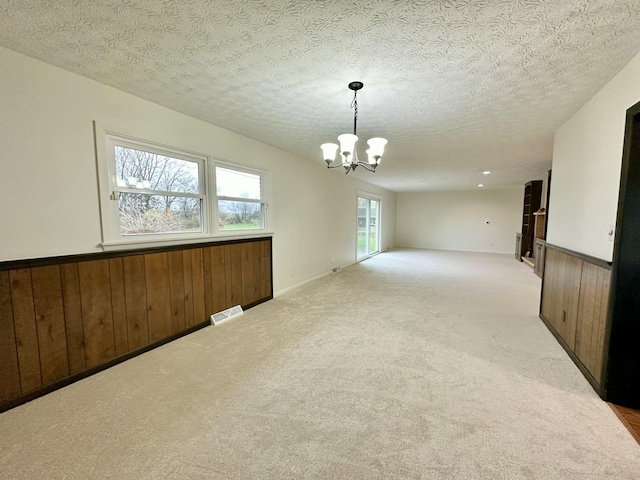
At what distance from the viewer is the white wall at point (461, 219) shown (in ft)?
29.8

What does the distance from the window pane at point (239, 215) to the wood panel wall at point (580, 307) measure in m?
3.58

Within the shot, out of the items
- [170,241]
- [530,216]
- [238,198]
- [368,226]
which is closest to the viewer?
[170,241]

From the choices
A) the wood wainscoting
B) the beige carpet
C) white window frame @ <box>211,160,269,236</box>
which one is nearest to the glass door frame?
white window frame @ <box>211,160,269,236</box>

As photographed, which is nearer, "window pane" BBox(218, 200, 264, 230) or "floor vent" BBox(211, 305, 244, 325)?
"floor vent" BBox(211, 305, 244, 325)

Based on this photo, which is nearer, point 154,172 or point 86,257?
point 86,257

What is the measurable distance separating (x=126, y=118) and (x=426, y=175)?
19.7 feet

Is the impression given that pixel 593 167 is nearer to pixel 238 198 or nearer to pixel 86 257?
pixel 238 198

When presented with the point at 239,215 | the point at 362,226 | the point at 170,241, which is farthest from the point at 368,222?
the point at 170,241

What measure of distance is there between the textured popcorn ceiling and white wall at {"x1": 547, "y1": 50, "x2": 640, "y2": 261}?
5.2 inches

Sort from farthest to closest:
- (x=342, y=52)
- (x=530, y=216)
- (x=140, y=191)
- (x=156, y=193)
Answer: (x=530, y=216) < (x=156, y=193) < (x=140, y=191) < (x=342, y=52)

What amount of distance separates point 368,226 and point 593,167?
612 centimetres

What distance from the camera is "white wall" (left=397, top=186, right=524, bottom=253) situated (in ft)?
29.8

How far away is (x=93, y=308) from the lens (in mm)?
2162

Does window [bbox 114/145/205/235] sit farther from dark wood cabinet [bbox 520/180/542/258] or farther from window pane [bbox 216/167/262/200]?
dark wood cabinet [bbox 520/180/542/258]
